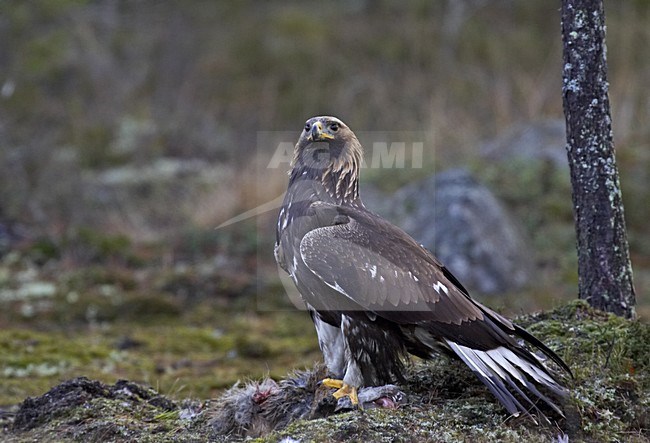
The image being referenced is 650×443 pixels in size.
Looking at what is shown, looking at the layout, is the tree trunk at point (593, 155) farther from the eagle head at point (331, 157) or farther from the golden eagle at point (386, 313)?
the eagle head at point (331, 157)

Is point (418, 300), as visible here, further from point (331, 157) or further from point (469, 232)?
point (469, 232)

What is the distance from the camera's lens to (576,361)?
17.1ft

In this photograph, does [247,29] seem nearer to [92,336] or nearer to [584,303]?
[92,336]

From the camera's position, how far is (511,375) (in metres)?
4.71

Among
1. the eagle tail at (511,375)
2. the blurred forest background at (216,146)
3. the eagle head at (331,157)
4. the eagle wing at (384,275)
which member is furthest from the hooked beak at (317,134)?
the eagle tail at (511,375)

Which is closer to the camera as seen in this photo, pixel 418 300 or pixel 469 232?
pixel 418 300

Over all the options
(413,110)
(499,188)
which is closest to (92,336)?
(499,188)

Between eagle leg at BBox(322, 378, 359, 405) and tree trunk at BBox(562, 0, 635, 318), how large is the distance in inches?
75.9

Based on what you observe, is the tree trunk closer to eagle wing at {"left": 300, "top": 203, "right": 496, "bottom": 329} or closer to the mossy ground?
the mossy ground

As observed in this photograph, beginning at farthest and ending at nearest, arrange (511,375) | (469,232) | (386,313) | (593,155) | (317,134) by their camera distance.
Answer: (469,232)
(317,134)
(593,155)
(386,313)
(511,375)

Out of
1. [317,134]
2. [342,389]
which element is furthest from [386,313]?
[317,134]

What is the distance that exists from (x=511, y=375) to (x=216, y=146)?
13706 millimetres

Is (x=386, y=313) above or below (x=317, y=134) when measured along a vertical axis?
below

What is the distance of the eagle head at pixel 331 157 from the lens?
5895 mm
